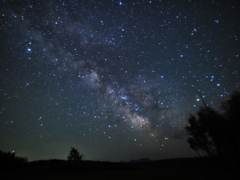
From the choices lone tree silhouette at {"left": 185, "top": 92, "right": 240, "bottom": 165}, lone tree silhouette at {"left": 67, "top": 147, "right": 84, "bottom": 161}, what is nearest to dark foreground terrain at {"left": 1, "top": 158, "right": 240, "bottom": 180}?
lone tree silhouette at {"left": 185, "top": 92, "right": 240, "bottom": 165}

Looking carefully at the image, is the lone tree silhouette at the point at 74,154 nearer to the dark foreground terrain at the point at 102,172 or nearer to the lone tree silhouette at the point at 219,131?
the dark foreground terrain at the point at 102,172

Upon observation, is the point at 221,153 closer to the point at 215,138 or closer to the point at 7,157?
the point at 215,138

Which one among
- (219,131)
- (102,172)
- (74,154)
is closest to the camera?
(102,172)

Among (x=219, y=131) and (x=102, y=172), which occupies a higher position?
(x=219, y=131)

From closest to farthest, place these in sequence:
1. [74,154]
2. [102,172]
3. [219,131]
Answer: [102,172]
[219,131]
[74,154]

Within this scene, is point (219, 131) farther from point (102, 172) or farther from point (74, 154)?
point (74, 154)

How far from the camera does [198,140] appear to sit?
32.7m

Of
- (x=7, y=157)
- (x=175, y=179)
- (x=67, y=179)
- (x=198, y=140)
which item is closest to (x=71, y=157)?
(x=7, y=157)

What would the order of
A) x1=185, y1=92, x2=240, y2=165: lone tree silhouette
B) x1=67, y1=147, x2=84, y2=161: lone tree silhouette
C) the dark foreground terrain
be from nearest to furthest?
the dark foreground terrain < x1=185, y1=92, x2=240, y2=165: lone tree silhouette < x1=67, y1=147, x2=84, y2=161: lone tree silhouette

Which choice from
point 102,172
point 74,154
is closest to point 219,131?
point 102,172

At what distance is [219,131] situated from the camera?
24.4m

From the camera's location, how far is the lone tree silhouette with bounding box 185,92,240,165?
2214 centimetres

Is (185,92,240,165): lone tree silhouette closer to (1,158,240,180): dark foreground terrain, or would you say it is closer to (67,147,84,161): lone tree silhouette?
(1,158,240,180): dark foreground terrain

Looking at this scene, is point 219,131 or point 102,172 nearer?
point 102,172
